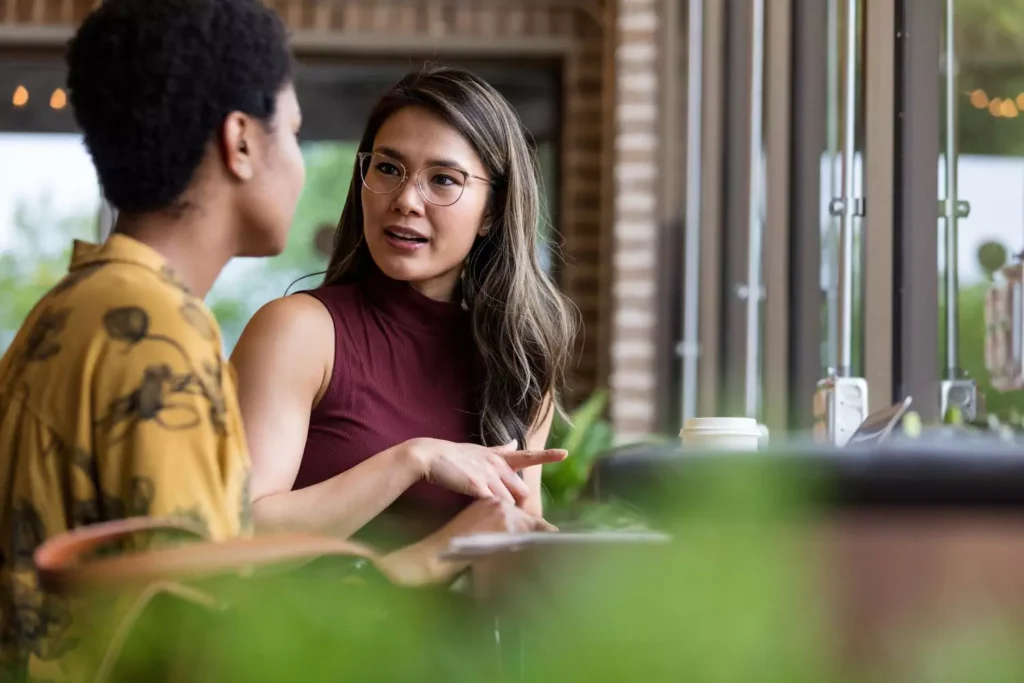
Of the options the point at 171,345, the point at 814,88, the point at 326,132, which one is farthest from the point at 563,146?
the point at 171,345

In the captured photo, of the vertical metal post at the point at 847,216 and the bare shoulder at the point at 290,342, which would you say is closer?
the bare shoulder at the point at 290,342

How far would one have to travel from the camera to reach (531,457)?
4.72 feet

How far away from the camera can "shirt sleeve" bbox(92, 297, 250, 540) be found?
78 cm

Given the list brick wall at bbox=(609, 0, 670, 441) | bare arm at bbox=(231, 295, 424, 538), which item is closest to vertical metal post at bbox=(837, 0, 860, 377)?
bare arm at bbox=(231, 295, 424, 538)

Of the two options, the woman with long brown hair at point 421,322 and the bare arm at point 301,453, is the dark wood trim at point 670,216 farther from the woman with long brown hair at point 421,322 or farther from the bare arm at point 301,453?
the bare arm at point 301,453

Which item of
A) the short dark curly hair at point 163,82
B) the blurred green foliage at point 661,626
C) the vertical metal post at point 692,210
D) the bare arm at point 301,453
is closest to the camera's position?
the blurred green foliage at point 661,626

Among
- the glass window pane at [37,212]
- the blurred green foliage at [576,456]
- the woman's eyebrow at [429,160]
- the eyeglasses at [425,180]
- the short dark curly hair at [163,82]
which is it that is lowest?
the blurred green foliage at [576,456]

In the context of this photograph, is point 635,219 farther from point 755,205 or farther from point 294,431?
point 294,431

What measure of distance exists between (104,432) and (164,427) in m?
0.04

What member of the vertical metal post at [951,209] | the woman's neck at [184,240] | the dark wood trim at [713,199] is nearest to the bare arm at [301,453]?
the woman's neck at [184,240]

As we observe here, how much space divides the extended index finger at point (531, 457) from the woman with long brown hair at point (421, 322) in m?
0.13

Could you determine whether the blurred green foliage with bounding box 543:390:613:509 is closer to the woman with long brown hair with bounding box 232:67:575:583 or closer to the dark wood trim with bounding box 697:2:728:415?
the dark wood trim with bounding box 697:2:728:415

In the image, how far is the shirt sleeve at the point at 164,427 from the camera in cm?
78

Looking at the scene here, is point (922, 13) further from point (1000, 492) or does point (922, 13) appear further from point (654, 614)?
point (654, 614)
